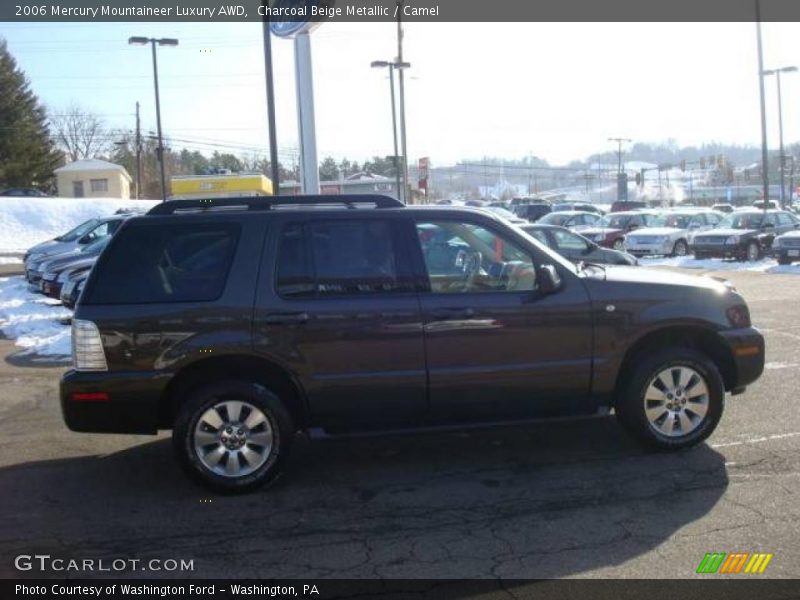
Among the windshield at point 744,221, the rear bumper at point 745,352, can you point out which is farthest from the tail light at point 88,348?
the windshield at point 744,221

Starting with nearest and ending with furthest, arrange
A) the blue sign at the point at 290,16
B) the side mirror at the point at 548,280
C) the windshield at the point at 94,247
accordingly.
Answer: the side mirror at the point at 548,280 → the blue sign at the point at 290,16 → the windshield at the point at 94,247

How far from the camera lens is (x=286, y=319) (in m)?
5.16

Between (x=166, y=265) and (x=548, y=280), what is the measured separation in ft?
8.48

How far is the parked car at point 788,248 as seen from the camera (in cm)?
2100

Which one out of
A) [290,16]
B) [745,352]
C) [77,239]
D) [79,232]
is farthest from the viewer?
[79,232]

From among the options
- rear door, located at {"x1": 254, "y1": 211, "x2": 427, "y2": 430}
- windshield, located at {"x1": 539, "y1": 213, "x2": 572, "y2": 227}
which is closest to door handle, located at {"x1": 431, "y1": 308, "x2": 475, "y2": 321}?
rear door, located at {"x1": 254, "y1": 211, "x2": 427, "y2": 430}

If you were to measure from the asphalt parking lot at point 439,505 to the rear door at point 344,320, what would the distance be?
0.58 meters

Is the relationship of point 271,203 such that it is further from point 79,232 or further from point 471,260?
point 79,232

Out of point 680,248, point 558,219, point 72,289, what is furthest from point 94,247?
point 680,248

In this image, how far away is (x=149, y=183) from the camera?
265 feet

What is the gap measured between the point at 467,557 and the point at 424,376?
1.42 metres

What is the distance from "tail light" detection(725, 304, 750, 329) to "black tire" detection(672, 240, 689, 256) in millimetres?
21286

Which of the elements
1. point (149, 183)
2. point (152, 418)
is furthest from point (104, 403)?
point (149, 183)

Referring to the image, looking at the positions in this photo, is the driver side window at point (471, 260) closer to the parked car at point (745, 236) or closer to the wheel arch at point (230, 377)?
the wheel arch at point (230, 377)
